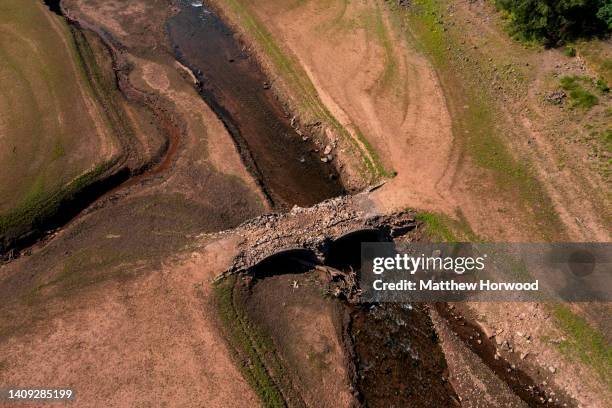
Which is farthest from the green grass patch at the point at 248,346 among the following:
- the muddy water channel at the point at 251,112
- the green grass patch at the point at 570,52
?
the green grass patch at the point at 570,52

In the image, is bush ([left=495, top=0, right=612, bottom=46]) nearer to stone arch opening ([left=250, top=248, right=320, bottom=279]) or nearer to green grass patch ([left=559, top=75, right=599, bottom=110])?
green grass patch ([left=559, top=75, right=599, bottom=110])

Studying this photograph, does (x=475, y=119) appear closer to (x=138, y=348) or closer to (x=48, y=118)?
(x=138, y=348)

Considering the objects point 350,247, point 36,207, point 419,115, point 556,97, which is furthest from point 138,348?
point 556,97

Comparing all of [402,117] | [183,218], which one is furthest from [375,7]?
[183,218]

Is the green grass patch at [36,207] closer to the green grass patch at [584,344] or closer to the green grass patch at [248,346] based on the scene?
the green grass patch at [248,346]

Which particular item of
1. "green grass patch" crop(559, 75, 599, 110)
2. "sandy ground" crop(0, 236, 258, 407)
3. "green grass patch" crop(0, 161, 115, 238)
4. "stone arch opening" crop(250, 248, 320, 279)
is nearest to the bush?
"green grass patch" crop(559, 75, 599, 110)

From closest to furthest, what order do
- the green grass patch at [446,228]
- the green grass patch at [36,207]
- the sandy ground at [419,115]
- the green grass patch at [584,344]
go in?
the green grass patch at [584,344] → the green grass patch at [36,207] → the green grass patch at [446,228] → the sandy ground at [419,115]

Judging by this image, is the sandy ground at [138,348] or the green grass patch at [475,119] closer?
the sandy ground at [138,348]
